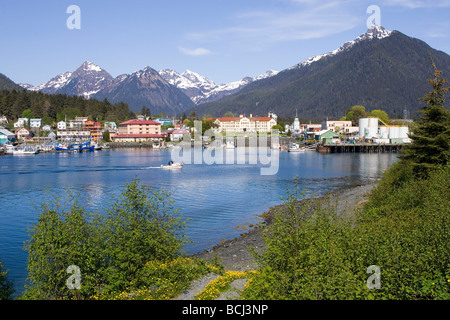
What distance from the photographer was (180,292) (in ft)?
35.9

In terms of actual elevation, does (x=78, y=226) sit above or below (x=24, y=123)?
below

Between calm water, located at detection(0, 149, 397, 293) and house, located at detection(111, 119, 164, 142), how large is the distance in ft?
219

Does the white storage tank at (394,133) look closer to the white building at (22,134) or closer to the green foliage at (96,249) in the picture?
the green foliage at (96,249)

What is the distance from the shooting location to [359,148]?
9438cm

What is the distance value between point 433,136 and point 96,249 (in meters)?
21.6

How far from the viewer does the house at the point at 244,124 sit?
6437 inches

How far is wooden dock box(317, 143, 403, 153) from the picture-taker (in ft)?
303

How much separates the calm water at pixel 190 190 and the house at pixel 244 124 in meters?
106

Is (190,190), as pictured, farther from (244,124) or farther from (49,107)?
(244,124)

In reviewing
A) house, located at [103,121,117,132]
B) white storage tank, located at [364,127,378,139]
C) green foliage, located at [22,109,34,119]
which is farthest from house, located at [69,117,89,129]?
white storage tank, located at [364,127,378,139]

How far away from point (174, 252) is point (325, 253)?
5.14m

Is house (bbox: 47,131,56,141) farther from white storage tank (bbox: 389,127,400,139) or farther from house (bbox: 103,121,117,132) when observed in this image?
white storage tank (bbox: 389,127,400,139)

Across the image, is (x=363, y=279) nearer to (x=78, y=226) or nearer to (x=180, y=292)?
(x=180, y=292)
